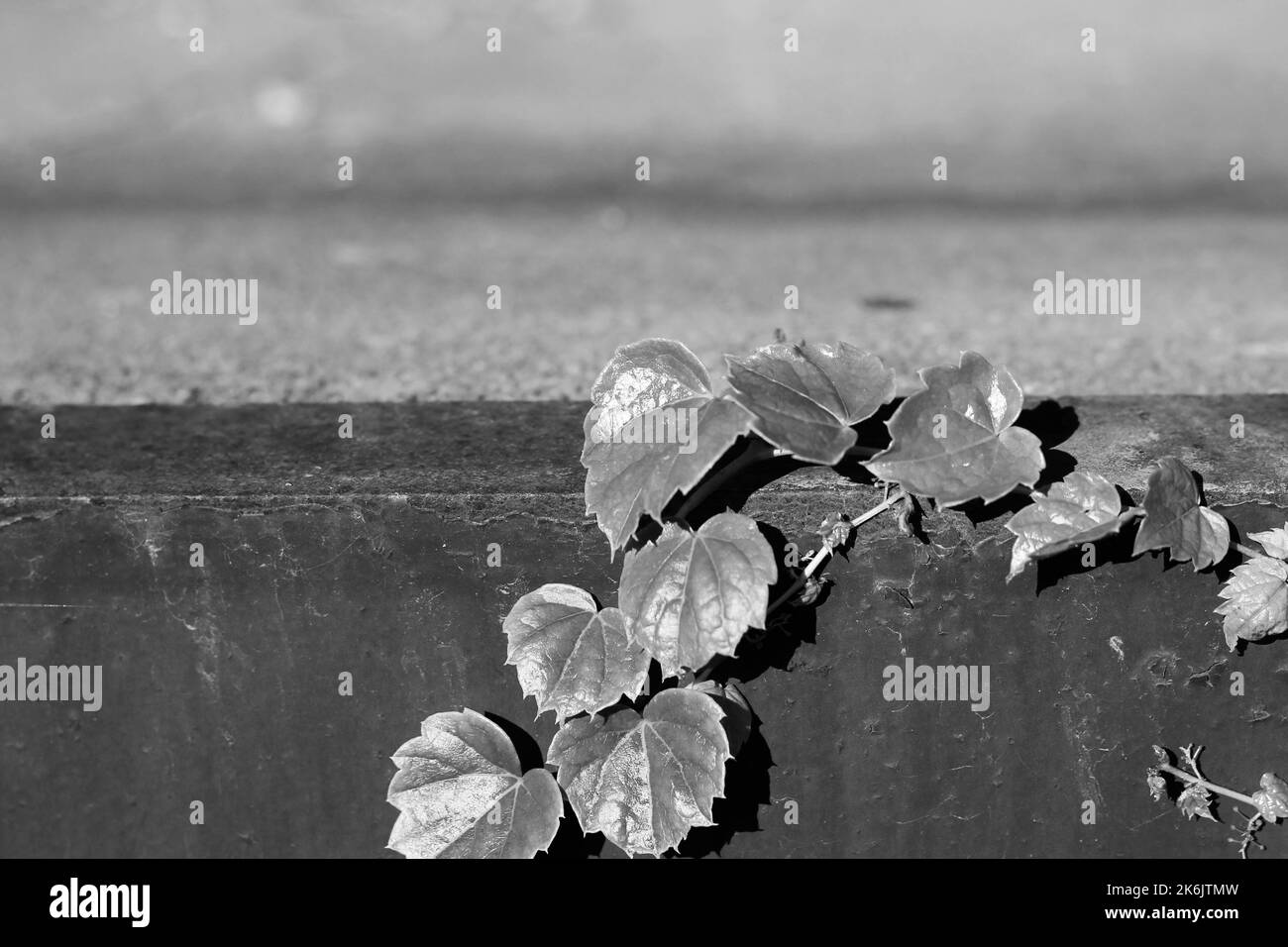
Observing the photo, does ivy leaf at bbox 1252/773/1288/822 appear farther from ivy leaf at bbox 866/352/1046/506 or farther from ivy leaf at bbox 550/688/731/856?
ivy leaf at bbox 550/688/731/856

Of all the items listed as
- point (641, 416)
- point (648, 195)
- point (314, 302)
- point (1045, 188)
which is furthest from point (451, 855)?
point (1045, 188)

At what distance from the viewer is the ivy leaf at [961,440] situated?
141cm

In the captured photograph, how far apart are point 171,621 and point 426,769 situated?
39 centimetres

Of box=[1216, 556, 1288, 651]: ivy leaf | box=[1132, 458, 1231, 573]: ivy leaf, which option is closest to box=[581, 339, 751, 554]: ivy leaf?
box=[1132, 458, 1231, 573]: ivy leaf

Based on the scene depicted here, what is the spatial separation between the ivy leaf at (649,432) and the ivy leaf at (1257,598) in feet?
2.09

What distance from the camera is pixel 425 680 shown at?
159 cm

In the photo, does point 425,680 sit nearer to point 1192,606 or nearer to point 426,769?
point 426,769

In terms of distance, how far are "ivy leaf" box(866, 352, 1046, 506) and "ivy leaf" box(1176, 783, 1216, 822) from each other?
1.56 ft

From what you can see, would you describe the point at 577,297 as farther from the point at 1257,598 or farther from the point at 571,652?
the point at 1257,598

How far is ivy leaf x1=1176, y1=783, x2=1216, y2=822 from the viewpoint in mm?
1549

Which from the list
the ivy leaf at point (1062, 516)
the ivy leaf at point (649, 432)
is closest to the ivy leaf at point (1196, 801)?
the ivy leaf at point (1062, 516)

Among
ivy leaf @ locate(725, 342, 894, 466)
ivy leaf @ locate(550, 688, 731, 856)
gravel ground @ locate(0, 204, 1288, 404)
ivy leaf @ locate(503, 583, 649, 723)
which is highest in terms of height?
gravel ground @ locate(0, 204, 1288, 404)

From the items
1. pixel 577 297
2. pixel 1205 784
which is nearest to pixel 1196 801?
pixel 1205 784

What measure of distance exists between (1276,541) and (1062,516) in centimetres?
28
